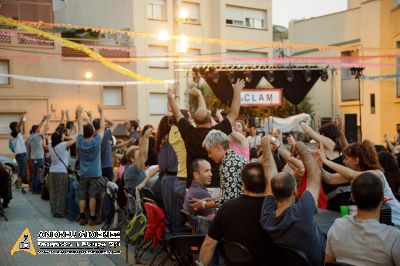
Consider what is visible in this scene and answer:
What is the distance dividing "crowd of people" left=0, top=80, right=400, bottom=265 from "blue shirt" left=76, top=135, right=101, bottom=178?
18 millimetres

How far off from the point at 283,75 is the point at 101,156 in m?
9.62

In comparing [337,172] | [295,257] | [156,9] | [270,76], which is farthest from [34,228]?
[156,9]

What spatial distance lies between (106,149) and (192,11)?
82.7ft

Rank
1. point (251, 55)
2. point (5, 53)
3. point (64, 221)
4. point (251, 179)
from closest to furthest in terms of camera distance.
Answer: point (251, 179)
point (64, 221)
point (5, 53)
point (251, 55)

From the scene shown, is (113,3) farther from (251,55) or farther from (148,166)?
(148,166)

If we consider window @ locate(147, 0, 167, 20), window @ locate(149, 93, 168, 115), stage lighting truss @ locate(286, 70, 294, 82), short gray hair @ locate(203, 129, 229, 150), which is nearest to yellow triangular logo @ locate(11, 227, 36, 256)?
short gray hair @ locate(203, 129, 229, 150)

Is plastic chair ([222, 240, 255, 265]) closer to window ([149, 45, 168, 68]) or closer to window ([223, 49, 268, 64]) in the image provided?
window ([149, 45, 168, 68])

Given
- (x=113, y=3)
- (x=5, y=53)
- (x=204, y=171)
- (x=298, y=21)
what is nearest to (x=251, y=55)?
(x=298, y=21)

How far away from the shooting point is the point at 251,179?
4.06 metres

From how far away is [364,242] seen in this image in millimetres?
3441

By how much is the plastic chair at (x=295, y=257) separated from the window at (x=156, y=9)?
2964cm

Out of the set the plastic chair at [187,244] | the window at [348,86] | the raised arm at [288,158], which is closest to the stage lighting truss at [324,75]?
the window at [348,86]

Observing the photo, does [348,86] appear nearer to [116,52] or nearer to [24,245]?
[116,52]

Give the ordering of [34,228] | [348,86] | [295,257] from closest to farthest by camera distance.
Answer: [295,257] → [34,228] → [348,86]
